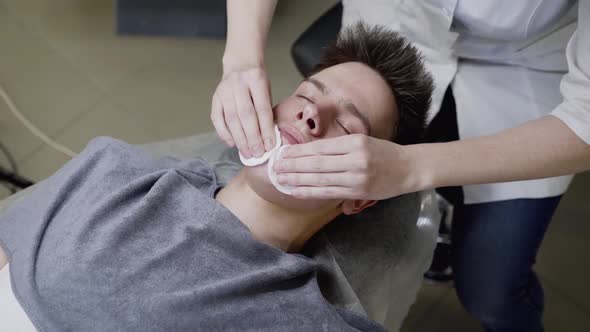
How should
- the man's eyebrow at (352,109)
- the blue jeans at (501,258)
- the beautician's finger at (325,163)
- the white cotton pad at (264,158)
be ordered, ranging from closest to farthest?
the beautician's finger at (325,163)
the white cotton pad at (264,158)
the man's eyebrow at (352,109)
the blue jeans at (501,258)

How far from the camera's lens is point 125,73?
85.4 inches

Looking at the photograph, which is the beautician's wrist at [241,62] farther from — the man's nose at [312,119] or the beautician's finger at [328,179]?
the beautician's finger at [328,179]

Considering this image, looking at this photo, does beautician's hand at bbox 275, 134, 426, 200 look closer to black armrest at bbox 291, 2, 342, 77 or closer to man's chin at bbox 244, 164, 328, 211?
man's chin at bbox 244, 164, 328, 211

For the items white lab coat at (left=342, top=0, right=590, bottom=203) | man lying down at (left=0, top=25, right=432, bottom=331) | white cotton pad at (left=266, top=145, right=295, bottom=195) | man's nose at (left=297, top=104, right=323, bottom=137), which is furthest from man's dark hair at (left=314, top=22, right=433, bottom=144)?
white cotton pad at (left=266, top=145, right=295, bottom=195)

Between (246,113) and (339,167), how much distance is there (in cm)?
22

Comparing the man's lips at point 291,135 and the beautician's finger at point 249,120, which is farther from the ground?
the beautician's finger at point 249,120

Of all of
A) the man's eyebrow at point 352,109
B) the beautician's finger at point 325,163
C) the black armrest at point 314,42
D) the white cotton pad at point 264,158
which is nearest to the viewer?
the beautician's finger at point 325,163

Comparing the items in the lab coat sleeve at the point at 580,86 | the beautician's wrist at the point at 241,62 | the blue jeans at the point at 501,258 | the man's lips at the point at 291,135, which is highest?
the lab coat sleeve at the point at 580,86

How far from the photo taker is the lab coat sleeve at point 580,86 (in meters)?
0.89

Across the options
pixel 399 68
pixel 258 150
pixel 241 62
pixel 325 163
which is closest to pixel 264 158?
pixel 258 150

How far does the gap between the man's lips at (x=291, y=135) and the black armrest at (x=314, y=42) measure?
0.43m

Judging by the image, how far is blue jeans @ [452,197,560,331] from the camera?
122 cm

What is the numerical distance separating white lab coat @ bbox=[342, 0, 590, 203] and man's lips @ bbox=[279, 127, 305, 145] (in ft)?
1.40

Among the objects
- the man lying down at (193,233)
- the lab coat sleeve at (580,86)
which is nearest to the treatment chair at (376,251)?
the man lying down at (193,233)
